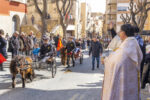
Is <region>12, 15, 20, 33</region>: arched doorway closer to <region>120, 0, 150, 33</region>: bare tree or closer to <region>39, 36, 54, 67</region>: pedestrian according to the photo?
<region>120, 0, 150, 33</region>: bare tree

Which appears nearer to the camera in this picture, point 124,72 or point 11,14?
point 124,72

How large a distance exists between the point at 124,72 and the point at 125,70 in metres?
0.04

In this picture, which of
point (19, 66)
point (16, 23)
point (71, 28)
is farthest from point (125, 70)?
point (71, 28)

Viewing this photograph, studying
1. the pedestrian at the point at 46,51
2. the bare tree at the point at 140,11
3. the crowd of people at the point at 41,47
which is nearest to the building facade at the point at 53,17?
the bare tree at the point at 140,11

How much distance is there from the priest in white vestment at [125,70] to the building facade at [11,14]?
83.7 ft

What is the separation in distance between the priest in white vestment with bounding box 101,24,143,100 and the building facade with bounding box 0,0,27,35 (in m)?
25.5

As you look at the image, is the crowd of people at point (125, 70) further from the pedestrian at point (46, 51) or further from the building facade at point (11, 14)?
the building facade at point (11, 14)

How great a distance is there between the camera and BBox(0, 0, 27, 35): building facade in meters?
28.1

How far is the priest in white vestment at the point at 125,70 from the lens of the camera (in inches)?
151

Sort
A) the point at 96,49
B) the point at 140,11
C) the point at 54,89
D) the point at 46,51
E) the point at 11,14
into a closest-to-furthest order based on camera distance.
A: the point at 54,89 < the point at 46,51 < the point at 96,49 < the point at 140,11 < the point at 11,14

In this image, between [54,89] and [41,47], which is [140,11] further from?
[54,89]

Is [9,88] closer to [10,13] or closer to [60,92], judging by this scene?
[60,92]

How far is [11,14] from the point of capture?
29797mm

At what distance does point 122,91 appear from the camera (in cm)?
393
